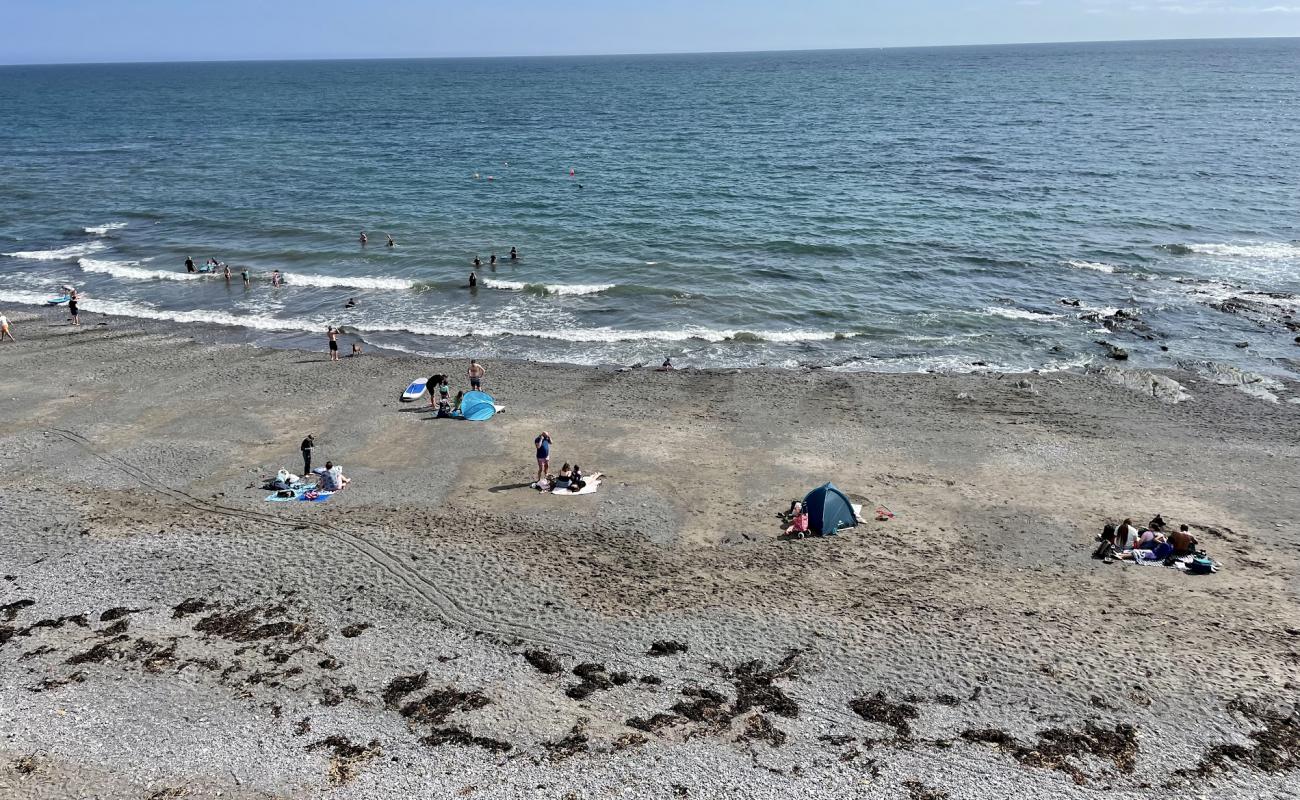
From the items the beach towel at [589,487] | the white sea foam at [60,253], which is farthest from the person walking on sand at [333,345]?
the white sea foam at [60,253]

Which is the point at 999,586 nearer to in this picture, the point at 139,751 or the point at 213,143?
the point at 139,751

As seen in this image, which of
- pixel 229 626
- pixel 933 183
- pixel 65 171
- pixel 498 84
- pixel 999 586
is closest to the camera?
pixel 229 626

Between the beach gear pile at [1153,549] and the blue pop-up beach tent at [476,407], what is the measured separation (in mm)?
17535

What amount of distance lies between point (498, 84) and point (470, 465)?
552ft

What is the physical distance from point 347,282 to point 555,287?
10827 mm

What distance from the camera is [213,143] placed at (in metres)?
84.4

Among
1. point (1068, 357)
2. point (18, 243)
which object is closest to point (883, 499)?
point (1068, 357)

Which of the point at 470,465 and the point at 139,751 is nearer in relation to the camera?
the point at 139,751

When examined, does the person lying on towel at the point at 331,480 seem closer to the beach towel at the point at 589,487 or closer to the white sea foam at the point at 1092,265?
the beach towel at the point at 589,487

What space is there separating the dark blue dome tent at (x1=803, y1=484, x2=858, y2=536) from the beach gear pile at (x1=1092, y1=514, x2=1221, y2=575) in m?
5.64

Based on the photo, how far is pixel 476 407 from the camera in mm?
26500

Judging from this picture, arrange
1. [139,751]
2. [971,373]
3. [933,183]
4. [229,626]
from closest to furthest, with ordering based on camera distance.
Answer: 1. [139,751]
2. [229,626]
3. [971,373]
4. [933,183]

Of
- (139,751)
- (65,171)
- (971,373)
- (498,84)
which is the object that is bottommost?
(139,751)

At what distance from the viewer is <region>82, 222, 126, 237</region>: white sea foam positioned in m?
50.9
